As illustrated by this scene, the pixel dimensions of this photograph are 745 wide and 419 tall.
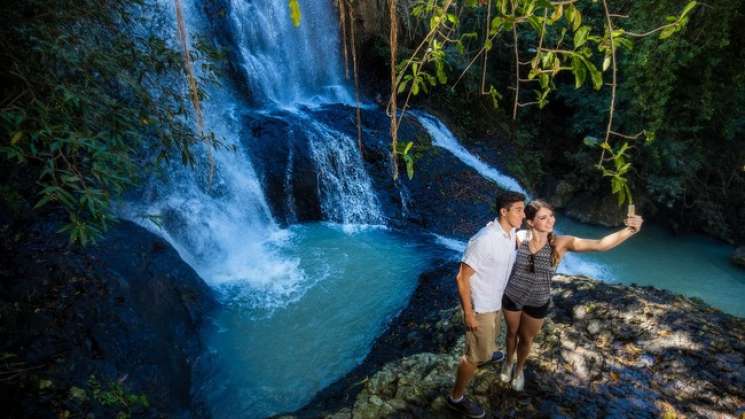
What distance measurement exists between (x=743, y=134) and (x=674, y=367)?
11.1 meters

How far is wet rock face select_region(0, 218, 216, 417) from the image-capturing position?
3.40 meters

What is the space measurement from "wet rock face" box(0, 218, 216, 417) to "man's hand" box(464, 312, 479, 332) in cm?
311

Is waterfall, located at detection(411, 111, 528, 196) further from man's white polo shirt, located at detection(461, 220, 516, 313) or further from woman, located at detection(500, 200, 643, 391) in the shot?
man's white polo shirt, located at detection(461, 220, 516, 313)

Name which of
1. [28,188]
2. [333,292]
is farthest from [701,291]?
[28,188]

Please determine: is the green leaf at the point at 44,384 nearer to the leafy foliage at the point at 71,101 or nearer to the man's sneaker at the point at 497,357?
the leafy foliage at the point at 71,101

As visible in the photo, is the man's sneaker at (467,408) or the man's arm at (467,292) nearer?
the man's arm at (467,292)

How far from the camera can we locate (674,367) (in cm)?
345

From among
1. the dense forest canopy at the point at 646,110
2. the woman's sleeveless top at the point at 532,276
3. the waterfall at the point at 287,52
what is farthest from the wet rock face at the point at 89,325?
the waterfall at the point at 287,52

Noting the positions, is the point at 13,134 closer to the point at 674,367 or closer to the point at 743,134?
the point at 674,367

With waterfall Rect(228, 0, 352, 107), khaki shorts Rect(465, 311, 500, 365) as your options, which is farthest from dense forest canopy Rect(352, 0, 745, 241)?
khaki shorts Rect(465, 311, 500, 365)

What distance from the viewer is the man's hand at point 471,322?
2.82 m

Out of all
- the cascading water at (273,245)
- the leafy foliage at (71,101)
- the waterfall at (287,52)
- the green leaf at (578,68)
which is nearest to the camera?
the green leaf at (578,68)

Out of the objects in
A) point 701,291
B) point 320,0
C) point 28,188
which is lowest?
point 701,291

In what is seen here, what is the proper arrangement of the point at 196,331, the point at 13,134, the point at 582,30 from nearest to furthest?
the point at 582,30 → the point at 13,134 → the point at 196,331
